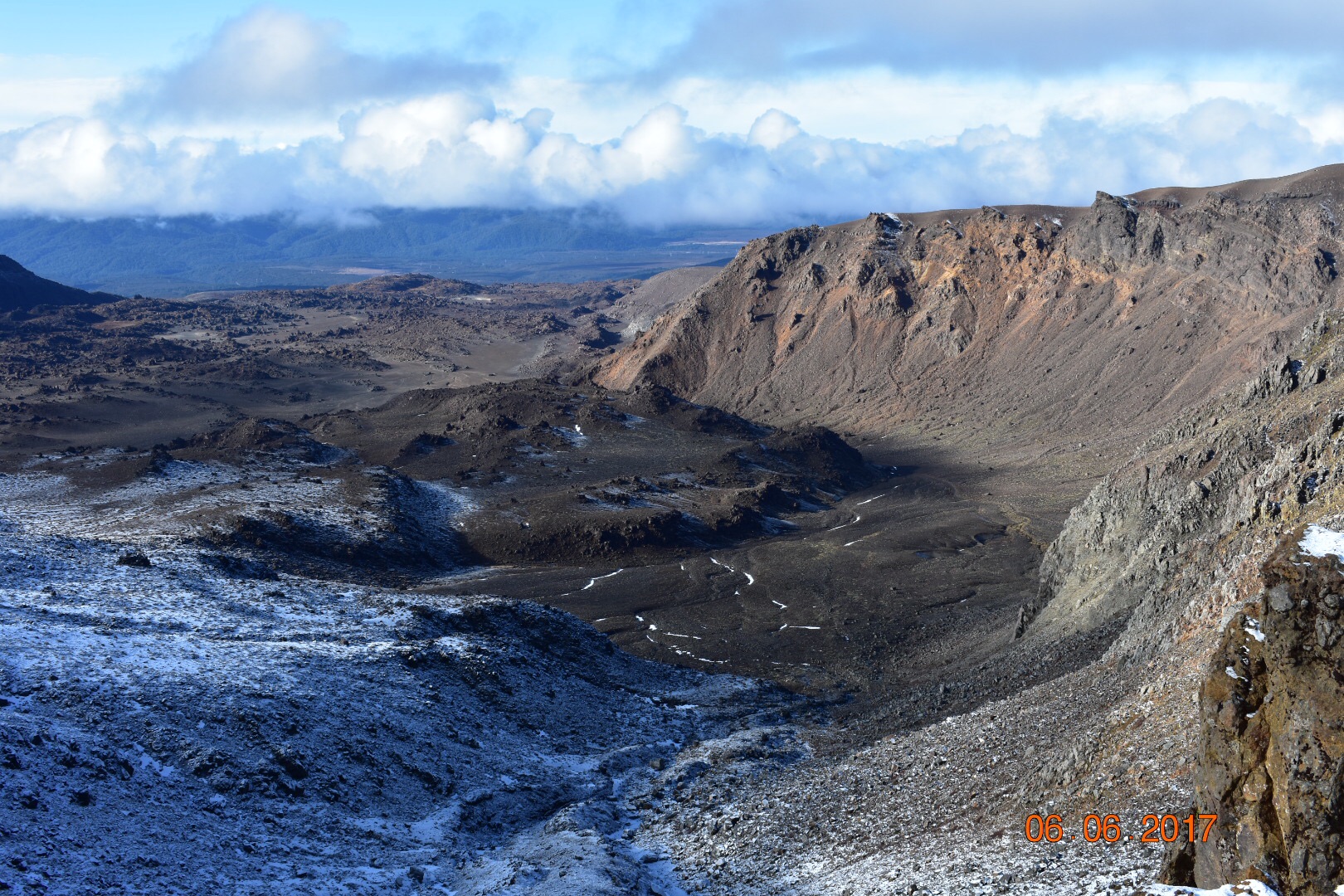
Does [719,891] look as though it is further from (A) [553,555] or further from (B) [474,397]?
(B) [474,397]

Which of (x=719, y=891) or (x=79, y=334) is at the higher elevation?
(x=79, y=334)

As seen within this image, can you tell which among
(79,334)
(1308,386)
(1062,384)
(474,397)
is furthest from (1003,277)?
(79,334)
